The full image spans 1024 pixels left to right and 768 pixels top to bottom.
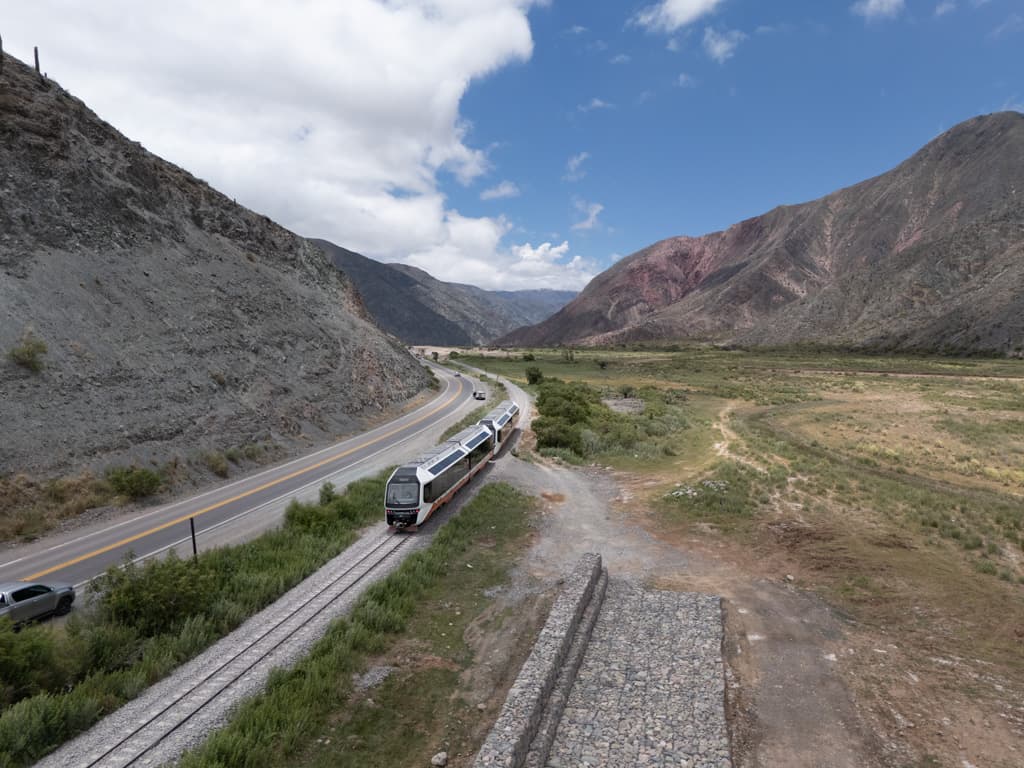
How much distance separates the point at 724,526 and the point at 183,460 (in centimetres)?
3119

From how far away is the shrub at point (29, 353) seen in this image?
90.6ft

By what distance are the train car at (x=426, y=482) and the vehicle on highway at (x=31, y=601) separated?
11.2m

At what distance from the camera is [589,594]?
→ 17469 mm

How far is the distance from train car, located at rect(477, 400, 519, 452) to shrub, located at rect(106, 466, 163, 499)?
19.9 meters

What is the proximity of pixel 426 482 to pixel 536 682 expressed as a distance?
12280mm

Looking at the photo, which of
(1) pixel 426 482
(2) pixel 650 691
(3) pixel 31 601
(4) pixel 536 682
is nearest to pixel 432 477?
(1) pixel 426 482

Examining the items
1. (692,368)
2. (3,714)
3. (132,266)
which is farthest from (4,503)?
(692,368)

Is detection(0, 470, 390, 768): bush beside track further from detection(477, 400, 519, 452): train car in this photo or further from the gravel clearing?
detection(477, 400, 519, 452): train car

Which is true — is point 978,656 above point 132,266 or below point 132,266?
below

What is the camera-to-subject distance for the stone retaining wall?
34.5 feet

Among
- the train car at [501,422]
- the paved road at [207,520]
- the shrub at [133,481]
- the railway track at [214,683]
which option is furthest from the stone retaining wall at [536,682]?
the shrub at [133,481]

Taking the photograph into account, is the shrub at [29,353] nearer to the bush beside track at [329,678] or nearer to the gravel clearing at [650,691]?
the bush beside track at [329,678]

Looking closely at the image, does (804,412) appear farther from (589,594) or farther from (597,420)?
(589,594)

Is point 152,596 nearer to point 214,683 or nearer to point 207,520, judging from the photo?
point 214,683
